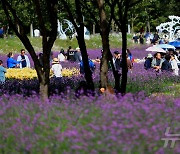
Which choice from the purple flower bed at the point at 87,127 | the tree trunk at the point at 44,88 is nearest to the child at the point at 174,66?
the tree trunk at the point at 44,88

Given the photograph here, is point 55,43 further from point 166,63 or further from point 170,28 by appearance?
point 166,63

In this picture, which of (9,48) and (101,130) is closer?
(101,130)

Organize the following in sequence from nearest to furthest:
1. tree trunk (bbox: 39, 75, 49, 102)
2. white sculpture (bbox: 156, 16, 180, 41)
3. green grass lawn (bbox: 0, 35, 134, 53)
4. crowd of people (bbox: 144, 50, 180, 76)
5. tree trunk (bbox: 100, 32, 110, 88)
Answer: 1. tree trunk (bbox: 39, 75, 49, 102)
2. tree trunk (bbox: 100, 32, 110, 88)
3. crowd of people (bbox: 144, 50, 180, 76)
4. green grass lawn (bbox: 0, 35, 134, 53)
5. white sculpture (bbox: 156, 16, 180, 41)

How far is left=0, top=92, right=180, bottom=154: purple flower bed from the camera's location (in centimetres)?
509

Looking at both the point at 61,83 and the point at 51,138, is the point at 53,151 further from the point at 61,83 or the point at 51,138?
the point at 61,83

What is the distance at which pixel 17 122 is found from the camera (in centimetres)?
639

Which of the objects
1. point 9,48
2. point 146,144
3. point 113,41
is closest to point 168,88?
point 146,144

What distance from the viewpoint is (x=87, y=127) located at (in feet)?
19.0

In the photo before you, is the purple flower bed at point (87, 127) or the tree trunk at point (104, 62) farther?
the tree trunk at point (104, 62)

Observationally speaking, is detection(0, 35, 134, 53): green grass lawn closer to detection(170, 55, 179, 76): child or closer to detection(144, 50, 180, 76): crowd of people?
detection(144, 50, 180, 76): crowd of people

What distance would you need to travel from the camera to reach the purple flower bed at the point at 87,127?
5.09 m

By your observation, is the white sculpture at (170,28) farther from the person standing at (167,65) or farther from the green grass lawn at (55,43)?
the person standing at (167,65)

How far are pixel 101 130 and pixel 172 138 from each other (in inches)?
28.3

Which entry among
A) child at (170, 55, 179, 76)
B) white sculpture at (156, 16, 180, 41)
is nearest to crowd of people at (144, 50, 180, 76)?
child at (170, 55, 179, 76)
